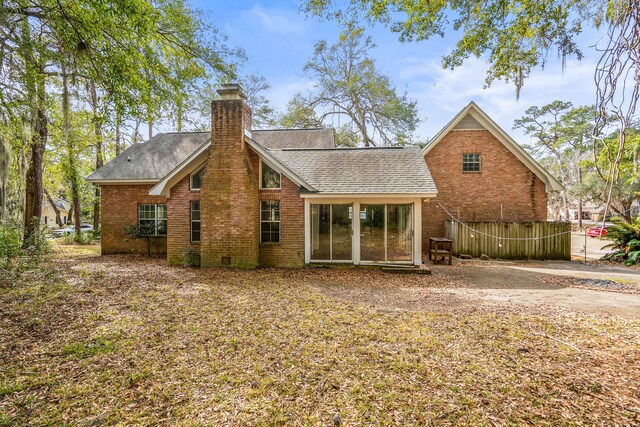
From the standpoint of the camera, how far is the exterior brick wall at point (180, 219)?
1123 cm

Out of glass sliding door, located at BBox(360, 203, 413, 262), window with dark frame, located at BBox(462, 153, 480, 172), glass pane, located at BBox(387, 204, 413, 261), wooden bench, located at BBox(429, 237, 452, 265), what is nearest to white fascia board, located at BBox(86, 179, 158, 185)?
glass sliding door, located at BBox(360, 203, 413, 262)

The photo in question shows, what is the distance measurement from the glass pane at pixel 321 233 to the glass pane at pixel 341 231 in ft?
0.58

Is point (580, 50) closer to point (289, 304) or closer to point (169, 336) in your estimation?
point (289, 304)

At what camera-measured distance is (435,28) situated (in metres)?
4.99

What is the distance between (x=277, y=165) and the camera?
416 inches

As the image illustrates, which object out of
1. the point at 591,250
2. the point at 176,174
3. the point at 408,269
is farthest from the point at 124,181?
the point at 591,250

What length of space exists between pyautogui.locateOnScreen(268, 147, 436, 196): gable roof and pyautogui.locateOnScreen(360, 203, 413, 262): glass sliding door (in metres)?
0.74

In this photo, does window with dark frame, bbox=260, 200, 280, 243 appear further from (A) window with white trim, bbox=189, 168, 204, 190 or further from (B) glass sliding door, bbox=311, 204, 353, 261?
(A) window with white trim, bbox=189, 168, 204, 190

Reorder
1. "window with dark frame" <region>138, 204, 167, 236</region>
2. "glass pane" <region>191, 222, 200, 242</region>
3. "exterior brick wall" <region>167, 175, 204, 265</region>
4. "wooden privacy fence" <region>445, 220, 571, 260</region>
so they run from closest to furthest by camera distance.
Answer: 1. "exterior brick wall" <region>167, 175, 204, 265</region>
2. "glass pane" <region>191, 222, 200, 242</region>
3. "wooden privacy fence" <region>445, 220, 571, 260</region>
4. "window with dark frame" <region>138, 204, 167, 236</region>

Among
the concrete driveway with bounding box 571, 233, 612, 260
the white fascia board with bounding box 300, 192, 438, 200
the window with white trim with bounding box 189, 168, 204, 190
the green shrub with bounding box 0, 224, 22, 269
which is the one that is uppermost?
the window with white trim with bounding box 189, 168, 204, 190

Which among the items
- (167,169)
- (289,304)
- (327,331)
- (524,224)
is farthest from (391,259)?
(167,169)

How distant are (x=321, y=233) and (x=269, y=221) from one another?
189cm

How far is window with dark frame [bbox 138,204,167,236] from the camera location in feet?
46.7

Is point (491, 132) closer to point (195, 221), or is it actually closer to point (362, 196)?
point (362, 196)
